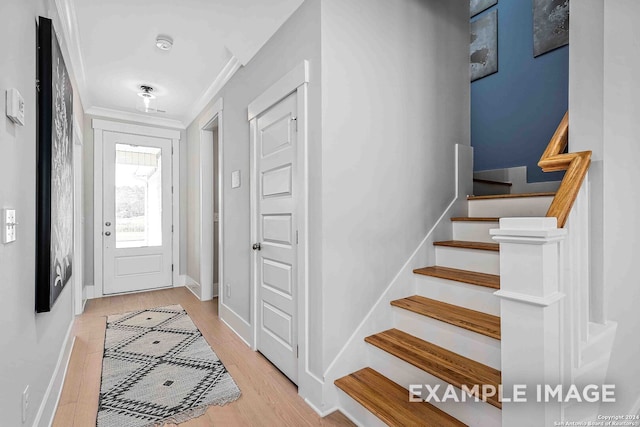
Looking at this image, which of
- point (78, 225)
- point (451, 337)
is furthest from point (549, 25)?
point (78, 225)

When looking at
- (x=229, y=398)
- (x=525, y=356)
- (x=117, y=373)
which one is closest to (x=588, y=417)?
(x=525, y=356)

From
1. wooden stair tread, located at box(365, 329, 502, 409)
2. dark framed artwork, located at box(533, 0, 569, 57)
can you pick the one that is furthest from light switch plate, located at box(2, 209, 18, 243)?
dark framed artwork, located at box(533, 0, 569, 57)

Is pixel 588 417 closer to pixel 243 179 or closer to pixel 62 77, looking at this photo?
pixel 243 179

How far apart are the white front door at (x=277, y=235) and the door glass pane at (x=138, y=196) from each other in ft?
9.28

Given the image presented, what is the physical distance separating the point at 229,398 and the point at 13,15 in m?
2.06

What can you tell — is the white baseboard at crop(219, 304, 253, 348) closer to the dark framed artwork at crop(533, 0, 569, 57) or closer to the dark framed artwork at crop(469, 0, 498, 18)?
the dark framed artwork at crop(533, 0, 569, 57)

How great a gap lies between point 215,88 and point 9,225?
2.81 meters

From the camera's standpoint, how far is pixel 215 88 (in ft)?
11.5

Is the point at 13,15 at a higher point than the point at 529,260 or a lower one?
higher

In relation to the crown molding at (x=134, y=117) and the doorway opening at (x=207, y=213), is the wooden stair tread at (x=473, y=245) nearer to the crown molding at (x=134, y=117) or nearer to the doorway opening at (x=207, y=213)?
the doorway opening at (x=207, y=213)

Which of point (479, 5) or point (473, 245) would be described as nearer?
point (473, 245)

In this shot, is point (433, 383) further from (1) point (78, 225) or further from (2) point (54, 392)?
(1) point (78, 225)

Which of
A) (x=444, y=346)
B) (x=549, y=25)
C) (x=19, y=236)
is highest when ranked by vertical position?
(x=549, y=25)

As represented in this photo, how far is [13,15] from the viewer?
114 centimetres
